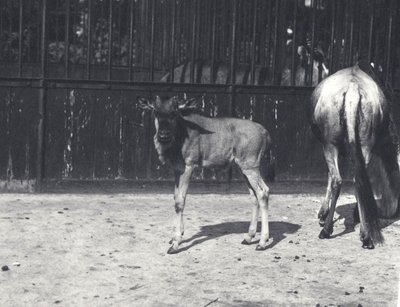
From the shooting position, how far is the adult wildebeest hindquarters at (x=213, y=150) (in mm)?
8508

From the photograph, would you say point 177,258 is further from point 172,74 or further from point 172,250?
point 172,74

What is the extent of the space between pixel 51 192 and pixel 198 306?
525 centimetres

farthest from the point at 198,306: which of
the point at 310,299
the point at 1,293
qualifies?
the point at 1,293

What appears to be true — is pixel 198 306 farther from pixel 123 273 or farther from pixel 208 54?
pixel 208 54

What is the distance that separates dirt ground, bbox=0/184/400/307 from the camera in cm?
691

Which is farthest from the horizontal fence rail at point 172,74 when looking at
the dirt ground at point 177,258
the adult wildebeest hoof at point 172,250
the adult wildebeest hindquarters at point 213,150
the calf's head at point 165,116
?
the adult wildebeest hoof at point 172,250

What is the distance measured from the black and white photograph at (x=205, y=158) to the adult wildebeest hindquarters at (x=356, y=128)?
0.07ft

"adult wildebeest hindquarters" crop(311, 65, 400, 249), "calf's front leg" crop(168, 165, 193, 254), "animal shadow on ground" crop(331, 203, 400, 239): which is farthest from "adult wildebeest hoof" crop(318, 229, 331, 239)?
"calf's front leg" crop(168, 165, 193, 254)

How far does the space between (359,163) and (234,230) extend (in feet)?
5.01

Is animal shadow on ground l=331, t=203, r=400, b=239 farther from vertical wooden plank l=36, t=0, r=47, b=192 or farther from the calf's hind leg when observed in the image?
vertical wooden plank l=36, t=0, r=47, b=192

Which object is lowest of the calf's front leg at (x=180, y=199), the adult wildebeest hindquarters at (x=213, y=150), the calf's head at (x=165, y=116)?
the calf's front leg at (x=180, y=199)

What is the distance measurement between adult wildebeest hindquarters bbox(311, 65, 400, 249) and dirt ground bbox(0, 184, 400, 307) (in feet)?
0.98

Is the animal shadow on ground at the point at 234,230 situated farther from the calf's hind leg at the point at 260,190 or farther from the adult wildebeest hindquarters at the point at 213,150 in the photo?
the adult wildebeest hindquarters at the point at 213,150

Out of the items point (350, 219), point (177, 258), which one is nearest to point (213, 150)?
point (177, 258)
